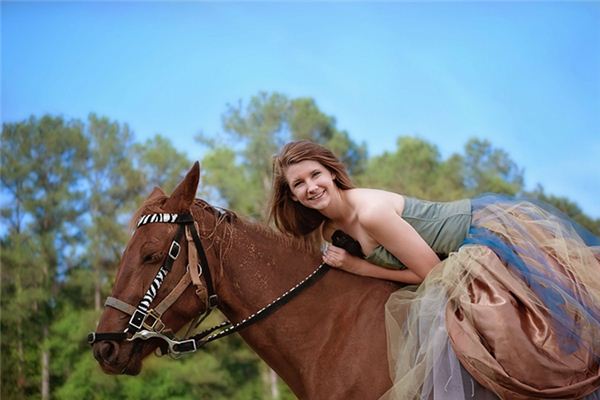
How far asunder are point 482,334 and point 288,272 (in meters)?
1.27

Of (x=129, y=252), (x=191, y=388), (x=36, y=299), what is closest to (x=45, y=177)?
(x=36, y=299)

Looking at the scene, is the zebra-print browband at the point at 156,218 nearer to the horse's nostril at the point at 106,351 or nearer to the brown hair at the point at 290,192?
the horse's nostril at the point at 106,351

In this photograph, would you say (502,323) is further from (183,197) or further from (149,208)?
(149,208)

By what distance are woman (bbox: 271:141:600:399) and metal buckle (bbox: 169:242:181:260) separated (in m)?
0.84

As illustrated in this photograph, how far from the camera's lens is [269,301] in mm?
3910

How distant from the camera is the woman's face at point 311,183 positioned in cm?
403

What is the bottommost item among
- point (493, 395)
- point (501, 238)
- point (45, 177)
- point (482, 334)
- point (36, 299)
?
point (493, 395)

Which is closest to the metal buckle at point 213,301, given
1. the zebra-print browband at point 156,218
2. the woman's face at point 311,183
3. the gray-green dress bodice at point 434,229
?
the zebra-print browband at point 156,218

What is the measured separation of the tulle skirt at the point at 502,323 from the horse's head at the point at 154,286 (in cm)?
121

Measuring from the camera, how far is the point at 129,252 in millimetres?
3699

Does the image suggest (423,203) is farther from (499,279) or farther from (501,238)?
(499,279)

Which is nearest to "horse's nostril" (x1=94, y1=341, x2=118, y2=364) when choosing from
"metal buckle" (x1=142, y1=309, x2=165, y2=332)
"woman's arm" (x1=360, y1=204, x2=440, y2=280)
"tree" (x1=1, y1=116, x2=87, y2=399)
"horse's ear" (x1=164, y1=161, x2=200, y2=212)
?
"metal buckle" (x1=142, y1=309, x2=165, y2=332)

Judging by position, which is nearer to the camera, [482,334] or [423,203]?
[482,334]

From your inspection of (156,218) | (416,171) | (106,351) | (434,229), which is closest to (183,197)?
(156,218)
